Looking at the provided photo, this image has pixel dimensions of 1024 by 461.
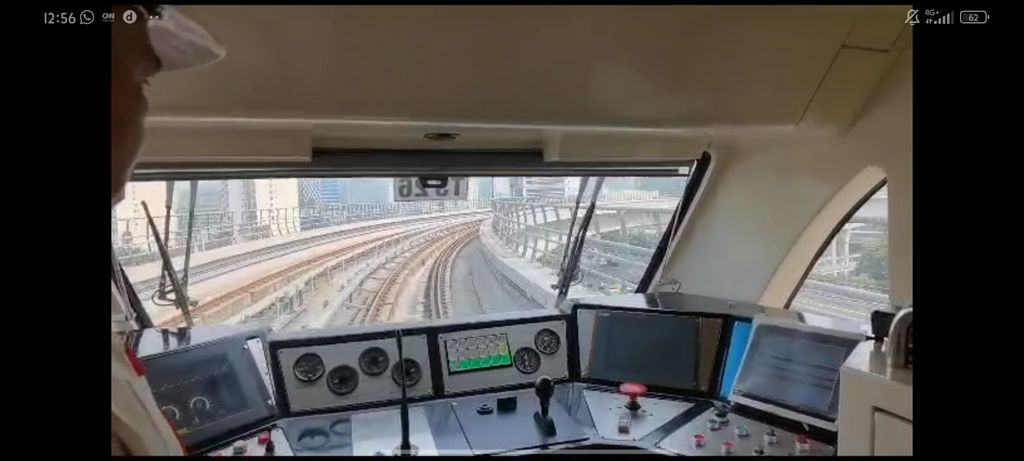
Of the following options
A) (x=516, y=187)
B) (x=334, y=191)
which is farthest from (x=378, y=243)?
(x=516, y=187)

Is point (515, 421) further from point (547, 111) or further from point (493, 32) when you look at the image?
point (493, 32)

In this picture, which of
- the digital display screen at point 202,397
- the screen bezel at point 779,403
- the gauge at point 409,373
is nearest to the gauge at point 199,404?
the digital display screen at point 202,397

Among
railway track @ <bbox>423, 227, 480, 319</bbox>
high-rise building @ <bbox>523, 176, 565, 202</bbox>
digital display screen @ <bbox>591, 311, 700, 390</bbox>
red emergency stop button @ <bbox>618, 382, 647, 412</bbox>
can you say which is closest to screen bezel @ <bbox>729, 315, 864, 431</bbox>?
digital display screen @ <bbox>591, 311, 700, 390</bbox>

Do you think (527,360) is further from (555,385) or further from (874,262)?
(874,262)

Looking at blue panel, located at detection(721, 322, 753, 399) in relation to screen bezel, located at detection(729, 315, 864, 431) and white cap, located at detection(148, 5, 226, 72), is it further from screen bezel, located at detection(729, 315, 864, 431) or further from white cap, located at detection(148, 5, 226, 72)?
white cap, located at detection(148, 5, 226, 72)

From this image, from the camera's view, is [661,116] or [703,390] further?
[703,390]
